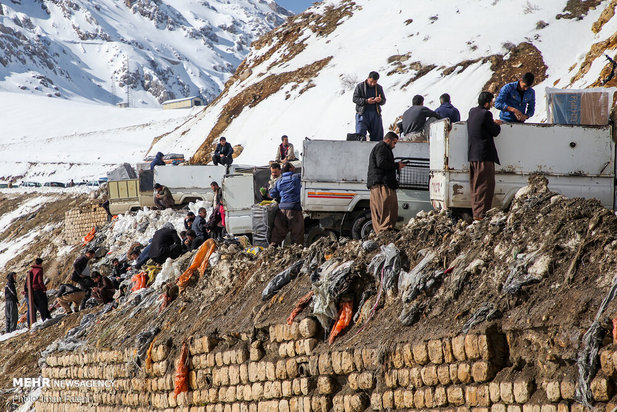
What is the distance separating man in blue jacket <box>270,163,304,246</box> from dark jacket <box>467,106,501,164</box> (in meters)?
2.95

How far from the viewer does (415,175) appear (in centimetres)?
1145

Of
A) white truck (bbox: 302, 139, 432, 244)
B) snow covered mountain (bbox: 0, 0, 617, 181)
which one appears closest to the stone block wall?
snow covered mountain (bbox: 0, 0, 617, 181)

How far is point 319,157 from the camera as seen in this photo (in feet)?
38.7

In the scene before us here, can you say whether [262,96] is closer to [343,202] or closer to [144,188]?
[144,188]

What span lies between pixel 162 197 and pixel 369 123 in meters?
8.55

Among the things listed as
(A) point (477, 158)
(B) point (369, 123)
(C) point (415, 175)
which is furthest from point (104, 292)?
(A) point (477, 158)

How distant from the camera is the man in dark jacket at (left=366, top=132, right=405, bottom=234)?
29.6ft

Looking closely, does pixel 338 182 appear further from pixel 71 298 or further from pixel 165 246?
pixel 71 298

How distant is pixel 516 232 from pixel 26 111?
103363 millimetres

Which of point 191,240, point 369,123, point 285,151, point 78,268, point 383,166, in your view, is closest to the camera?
point 383,166

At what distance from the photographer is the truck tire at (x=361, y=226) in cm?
1166

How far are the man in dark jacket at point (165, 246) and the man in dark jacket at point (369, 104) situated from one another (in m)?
3.78

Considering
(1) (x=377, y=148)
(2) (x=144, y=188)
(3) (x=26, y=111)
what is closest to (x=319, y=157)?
(1) (x=377, y=148)

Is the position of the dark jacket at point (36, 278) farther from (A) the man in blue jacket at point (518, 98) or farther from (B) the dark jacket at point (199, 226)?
(A) the man in blue jacket at point (518, 98)
